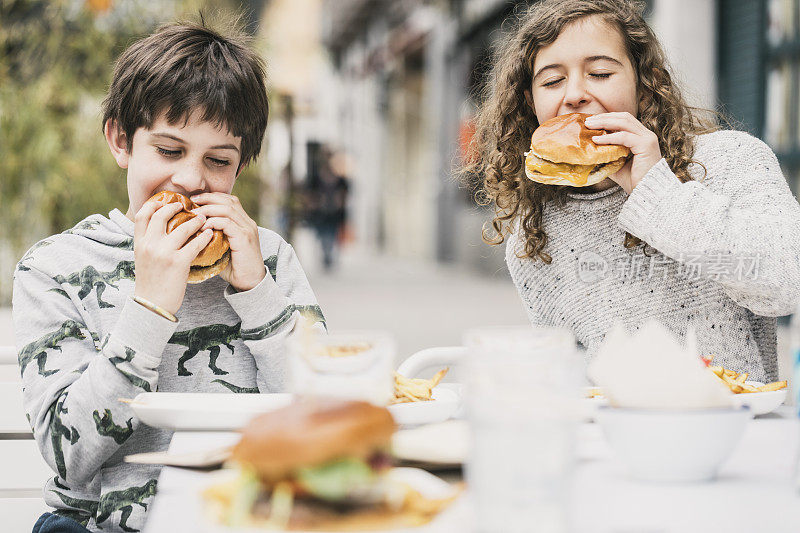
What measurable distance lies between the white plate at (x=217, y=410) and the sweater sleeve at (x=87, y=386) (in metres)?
0.12

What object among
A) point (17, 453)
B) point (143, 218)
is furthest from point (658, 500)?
point (17, 453)

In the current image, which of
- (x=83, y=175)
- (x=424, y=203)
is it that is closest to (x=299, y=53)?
(x=424, y=203)

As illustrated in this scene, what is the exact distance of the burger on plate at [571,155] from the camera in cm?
232

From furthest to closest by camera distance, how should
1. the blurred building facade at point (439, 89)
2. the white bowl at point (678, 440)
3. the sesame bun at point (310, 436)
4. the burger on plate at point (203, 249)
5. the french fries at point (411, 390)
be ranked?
the blurred building facade at point (439, 89) → the burger on plate at point (203, 249) → the french fries at point (411, 390) → the white bowl at point (678, 440) → the sesame bun at point (310, 436)

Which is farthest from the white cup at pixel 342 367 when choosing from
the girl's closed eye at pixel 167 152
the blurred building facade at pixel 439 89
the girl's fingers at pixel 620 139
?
the blurred building facade at pixel 439 89

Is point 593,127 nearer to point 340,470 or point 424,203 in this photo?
point 340,470

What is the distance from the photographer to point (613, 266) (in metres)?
2.69

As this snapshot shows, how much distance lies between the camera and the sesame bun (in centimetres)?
96

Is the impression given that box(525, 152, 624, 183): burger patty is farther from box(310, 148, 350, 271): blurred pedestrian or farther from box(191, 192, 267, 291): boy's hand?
box(310, 148, 350, 271): blurred pedestrian

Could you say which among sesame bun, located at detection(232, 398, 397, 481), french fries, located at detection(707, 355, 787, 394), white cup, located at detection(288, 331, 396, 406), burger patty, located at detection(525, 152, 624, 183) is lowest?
french fries, located at detection(707, 355, 787, 394)

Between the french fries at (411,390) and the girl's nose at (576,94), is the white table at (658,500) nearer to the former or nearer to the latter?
the french fries at (411,390)

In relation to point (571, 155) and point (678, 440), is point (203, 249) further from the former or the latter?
point (678, 440)

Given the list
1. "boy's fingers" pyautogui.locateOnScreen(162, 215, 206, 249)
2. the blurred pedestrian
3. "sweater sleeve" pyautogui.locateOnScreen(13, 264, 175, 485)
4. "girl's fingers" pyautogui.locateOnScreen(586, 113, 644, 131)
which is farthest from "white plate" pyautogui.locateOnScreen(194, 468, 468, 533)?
the blurred pedestrian

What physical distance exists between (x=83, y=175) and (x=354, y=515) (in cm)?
707
